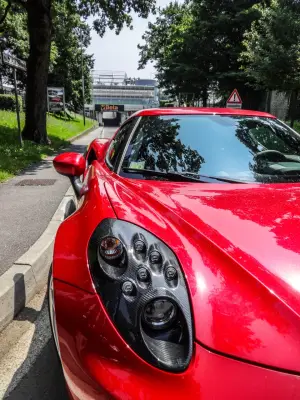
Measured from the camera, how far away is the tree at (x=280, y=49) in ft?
46.7

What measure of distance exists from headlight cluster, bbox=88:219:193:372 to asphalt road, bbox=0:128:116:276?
189 cm

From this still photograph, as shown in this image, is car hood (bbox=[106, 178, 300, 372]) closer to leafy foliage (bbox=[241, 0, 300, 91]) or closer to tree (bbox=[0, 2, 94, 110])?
leafy foliage (bbox=[241, 0, 300, 91])

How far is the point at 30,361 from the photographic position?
217 centimetres

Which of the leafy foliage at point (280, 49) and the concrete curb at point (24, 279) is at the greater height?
the leafy foliage at point (280, 49)

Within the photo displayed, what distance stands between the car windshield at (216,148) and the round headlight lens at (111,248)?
0.99m

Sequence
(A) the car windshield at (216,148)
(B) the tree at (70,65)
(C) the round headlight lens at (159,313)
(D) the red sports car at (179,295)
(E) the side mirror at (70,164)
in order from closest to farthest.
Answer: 1. (D) the red sports car at (179,295)
2. (C) the round headlight lens at (159,313)
3. (A) the car windshield at (216,148)
4. (E) the side mirror at (70,164)
5. (B) the tree at (70,65)

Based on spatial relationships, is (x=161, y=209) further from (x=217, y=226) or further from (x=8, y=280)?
(x=8, y=280)

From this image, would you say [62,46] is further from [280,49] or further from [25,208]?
[25,208]

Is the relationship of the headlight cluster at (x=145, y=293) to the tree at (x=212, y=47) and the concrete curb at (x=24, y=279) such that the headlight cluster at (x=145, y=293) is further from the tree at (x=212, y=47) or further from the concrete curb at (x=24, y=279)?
the tree at (x=212, y=47)

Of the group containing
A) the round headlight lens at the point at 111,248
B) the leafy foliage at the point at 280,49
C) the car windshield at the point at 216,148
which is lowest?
the round headlight lens at the point at 111,248

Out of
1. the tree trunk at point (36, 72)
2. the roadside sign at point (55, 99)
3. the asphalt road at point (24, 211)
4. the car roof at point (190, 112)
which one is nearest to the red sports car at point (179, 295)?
the car roof at point (190, 112)

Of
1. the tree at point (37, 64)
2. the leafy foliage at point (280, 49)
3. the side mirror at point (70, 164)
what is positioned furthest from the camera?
the leafy foliage at point (280, 49)

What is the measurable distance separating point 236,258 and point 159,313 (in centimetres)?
35

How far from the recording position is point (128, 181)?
7.13 ft
